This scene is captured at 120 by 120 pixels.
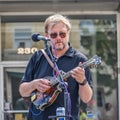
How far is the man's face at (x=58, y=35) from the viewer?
4.08m

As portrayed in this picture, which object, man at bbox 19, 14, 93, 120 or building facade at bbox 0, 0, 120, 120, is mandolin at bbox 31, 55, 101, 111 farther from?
building facade at bbox 0, 0, 120, 120

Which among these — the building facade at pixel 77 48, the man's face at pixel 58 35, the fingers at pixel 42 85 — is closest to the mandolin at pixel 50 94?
the fingers at pixel 42 85

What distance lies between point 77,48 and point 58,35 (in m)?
6.40

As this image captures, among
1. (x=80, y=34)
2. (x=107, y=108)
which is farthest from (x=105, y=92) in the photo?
(x=80, y=34)

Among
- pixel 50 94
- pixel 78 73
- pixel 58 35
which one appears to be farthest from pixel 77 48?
Answer: pixel 78 73

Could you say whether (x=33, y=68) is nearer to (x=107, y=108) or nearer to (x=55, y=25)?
(x=55, y=25)

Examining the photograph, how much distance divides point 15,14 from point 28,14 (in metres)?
0.26

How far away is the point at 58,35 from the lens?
4098 mm

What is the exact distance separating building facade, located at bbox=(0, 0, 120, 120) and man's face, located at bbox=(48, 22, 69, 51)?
250 inches

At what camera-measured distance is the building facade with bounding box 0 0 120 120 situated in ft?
34.4

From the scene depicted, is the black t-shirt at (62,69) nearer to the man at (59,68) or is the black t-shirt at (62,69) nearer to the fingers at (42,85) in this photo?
the man at (59,68)

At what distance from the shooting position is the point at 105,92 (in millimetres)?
10617

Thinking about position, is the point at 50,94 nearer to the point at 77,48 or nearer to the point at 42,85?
the point at 42,85

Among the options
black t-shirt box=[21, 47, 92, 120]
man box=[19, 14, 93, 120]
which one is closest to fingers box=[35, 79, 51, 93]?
man box=[19, 14, 93, 120]
